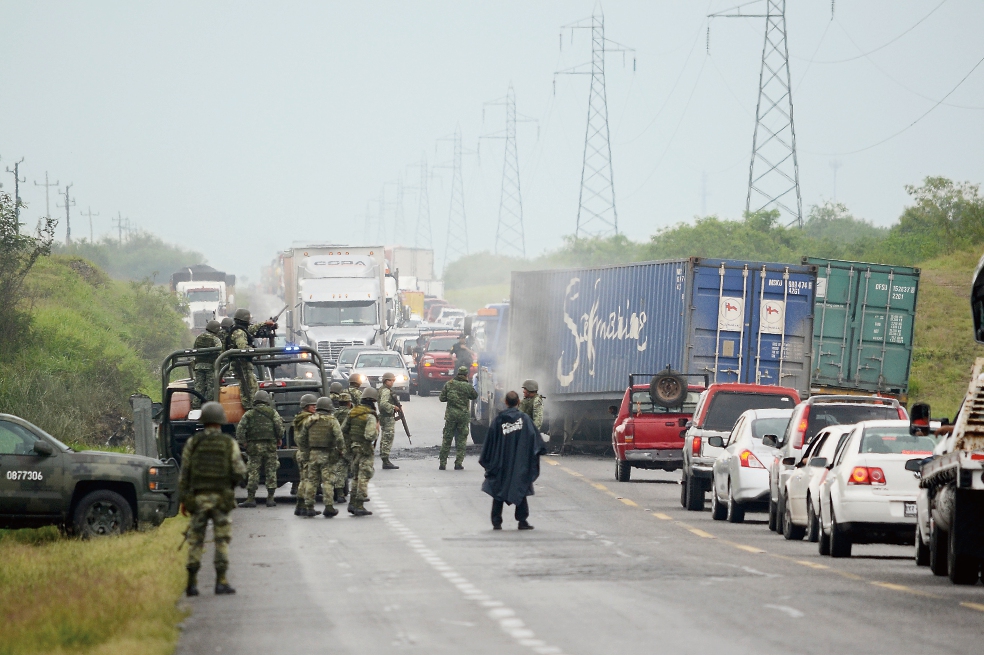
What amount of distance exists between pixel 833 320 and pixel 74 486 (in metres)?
19.4

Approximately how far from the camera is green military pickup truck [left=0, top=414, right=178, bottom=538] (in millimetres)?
19016

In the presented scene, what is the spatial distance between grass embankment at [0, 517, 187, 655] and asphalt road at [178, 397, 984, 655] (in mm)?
A: 358

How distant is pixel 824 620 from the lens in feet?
36.3

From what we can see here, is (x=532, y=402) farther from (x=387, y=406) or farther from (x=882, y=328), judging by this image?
(x=882, y=328)

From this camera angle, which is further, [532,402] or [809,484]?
[532,402]

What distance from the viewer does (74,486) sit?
1920 cm

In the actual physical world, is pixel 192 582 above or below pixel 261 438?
below

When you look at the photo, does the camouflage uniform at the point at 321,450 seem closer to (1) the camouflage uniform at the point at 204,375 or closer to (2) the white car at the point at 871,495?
(1) the camouflage uniform at the point at 204,375

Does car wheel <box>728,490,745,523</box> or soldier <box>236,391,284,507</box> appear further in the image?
soldier <box>236,391,284,507</box>

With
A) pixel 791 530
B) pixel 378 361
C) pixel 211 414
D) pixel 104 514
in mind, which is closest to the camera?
pixel 211 414

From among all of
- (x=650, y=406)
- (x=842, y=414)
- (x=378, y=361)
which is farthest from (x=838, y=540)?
(x=378, y=361)

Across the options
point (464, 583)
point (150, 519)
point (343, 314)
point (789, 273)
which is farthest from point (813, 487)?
point (343, 314)

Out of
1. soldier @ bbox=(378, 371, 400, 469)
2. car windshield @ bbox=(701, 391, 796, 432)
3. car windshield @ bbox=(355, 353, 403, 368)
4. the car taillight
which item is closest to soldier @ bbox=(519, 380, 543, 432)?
soldier @ bbox=(378, 371, 400, 469)

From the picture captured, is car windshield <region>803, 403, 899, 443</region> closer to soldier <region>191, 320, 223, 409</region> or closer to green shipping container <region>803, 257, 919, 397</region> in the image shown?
soldier <region>191, 320, 223, 409</region>
